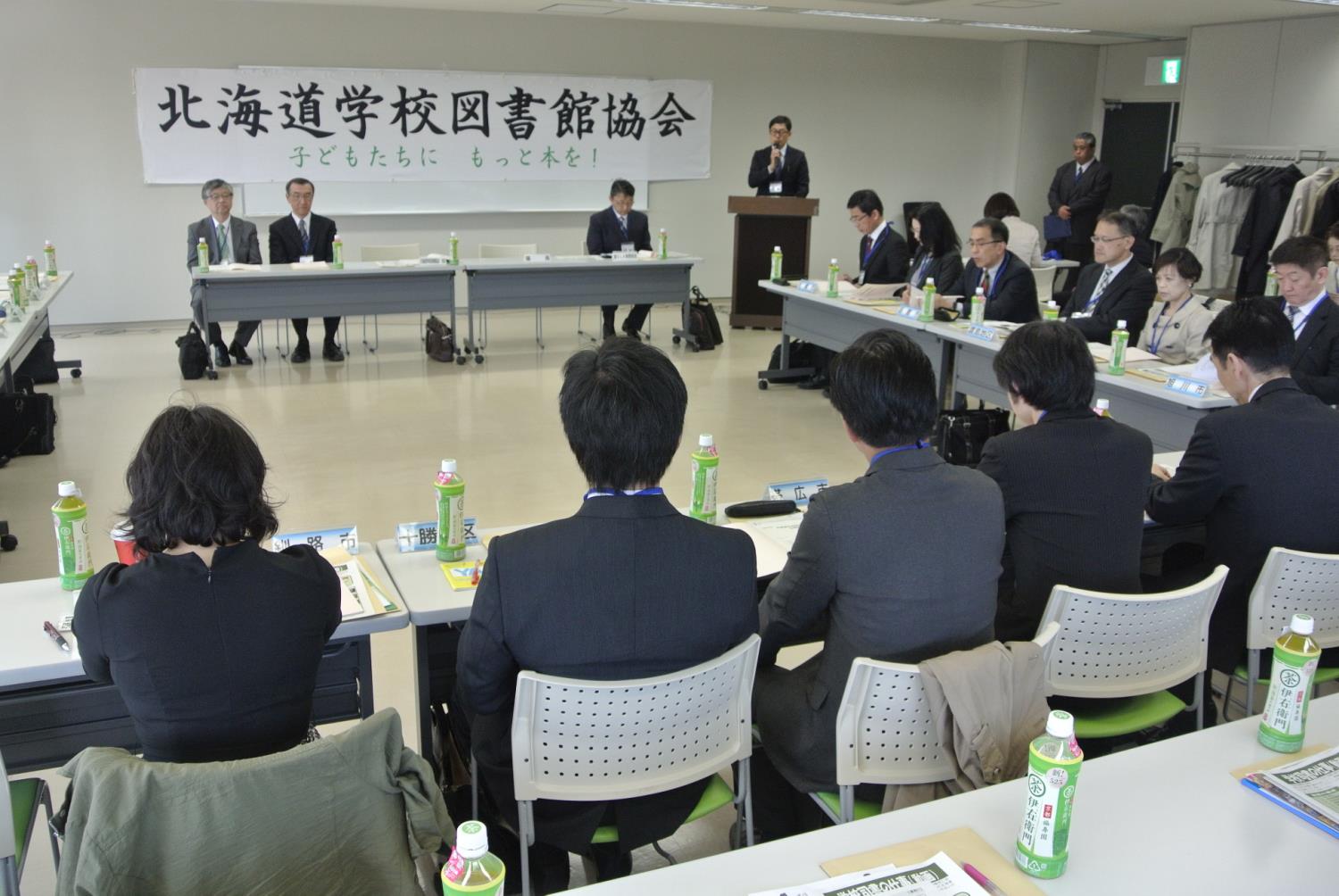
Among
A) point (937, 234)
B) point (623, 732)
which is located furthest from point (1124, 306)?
point (623, 732)

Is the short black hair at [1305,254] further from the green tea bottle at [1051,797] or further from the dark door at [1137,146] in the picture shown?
the dark door at [1137,146]

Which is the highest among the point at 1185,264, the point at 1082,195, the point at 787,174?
the point at 787,174

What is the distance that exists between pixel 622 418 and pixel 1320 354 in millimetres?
3390

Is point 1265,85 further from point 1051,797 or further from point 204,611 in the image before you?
point 204,611

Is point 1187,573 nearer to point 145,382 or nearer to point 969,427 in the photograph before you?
point 969,427

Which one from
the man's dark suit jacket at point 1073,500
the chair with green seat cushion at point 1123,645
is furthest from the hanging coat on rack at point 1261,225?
the chair with green seat cushion at point 1123,645

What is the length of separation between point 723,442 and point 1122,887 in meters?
4.38

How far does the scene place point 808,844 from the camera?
142 cm

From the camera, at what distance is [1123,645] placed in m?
Answer: 2.09

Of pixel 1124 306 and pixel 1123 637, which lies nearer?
pixel 1123 637

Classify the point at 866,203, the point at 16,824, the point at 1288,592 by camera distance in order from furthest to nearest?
the point at 866,203 < the point at 1288,592 < the point at 16,824

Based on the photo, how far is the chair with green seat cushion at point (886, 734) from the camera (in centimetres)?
173

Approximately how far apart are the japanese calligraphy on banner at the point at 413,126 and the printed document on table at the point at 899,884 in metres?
8.32

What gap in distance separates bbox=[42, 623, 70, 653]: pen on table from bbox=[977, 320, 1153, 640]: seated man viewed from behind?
1858 millimetres
